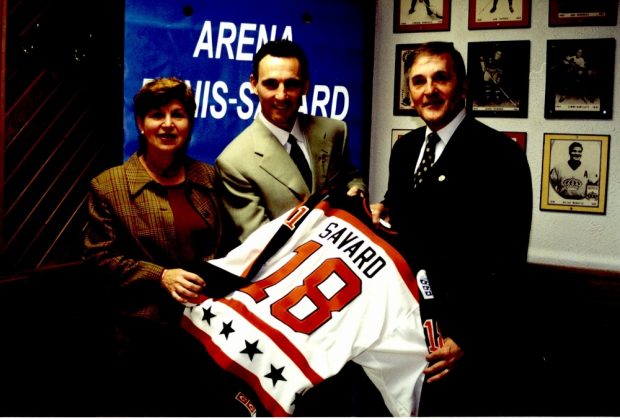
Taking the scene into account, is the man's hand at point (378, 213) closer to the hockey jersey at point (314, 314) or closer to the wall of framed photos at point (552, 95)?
the hockey jersey at point (314, 314)

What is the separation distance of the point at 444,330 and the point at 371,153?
1900mm

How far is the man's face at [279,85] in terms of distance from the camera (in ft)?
7.81

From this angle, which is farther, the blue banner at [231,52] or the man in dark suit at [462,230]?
the blue banner at [231,52]

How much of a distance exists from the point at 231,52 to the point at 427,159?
133 centimetres

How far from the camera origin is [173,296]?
2043mm

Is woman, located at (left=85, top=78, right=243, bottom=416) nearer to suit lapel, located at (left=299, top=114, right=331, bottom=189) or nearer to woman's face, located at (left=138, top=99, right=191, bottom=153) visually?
woman's face, located at (left=138, top=99, right=191, bottom=153)

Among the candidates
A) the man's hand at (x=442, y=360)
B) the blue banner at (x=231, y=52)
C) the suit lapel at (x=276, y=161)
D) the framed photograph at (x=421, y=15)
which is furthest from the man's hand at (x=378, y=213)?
the framed photograph at (x=421, y=15)

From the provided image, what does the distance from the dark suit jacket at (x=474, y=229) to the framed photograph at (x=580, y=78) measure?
4.31 ft

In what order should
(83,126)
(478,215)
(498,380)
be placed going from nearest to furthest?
1. (478,215)
2. (498,380)
3. (83,126)

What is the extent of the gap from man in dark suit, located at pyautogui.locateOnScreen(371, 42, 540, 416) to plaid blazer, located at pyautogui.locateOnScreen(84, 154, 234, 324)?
2.63ft

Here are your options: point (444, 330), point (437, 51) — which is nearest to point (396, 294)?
point (444, 330)

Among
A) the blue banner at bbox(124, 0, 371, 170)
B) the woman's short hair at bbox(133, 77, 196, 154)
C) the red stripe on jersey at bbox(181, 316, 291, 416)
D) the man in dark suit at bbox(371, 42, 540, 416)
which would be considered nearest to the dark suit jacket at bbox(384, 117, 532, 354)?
the man in dark suit at bbox(371, 42, 540, 416)

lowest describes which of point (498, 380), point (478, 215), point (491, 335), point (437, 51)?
point (498, 380)

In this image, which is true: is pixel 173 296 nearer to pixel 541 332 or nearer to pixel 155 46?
pixel 155 46
